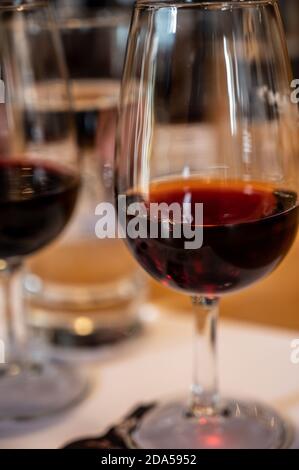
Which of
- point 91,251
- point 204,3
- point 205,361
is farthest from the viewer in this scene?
point 91,251

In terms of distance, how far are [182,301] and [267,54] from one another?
401mm

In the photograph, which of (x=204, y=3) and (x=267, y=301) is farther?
(x=267, y=301)

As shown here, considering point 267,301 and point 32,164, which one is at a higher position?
point 32,164

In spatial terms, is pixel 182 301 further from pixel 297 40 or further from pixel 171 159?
pixel 297 40

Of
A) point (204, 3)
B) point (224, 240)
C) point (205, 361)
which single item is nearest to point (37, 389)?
point (205, 361)

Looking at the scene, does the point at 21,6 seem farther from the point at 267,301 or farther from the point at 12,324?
the point at 267,301

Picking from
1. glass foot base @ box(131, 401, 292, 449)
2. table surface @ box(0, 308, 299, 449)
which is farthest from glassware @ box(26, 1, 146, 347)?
glass foot base @ box(131, 401, 292, 449)

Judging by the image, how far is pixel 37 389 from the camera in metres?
0.79

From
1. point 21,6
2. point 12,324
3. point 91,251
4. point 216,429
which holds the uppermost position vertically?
point 21,6

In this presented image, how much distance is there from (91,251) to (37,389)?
266 mm

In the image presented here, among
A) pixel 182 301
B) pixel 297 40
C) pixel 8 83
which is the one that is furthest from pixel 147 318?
pixel 297 40

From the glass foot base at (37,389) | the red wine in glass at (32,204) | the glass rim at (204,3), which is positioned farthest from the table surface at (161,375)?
the glass rim at (204,3)

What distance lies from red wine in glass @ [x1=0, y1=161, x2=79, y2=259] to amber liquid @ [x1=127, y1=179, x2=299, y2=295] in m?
0.12

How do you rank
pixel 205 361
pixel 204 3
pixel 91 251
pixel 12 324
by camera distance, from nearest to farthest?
pixel 204 3 < pixel 205 361 < pixel 12 324 < pixel 91 251
